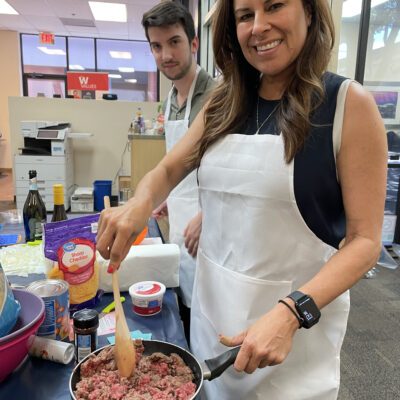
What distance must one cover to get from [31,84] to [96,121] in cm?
488

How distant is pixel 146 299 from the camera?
1041 mm

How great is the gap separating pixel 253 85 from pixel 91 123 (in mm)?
5020

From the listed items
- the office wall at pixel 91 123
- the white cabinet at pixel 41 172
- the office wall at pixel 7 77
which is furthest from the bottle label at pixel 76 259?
the office wall at pixel 7 77

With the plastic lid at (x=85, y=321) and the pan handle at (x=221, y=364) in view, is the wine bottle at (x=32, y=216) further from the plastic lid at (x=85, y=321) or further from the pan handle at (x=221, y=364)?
the pan handle at (x=221, y=364)

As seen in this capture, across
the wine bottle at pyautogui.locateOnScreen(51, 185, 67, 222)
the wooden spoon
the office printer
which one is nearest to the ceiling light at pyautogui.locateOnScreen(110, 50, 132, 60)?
the office printer

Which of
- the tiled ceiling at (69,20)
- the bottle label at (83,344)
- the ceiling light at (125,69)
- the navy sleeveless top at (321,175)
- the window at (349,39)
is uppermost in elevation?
the tiled ceiling at (69,20)

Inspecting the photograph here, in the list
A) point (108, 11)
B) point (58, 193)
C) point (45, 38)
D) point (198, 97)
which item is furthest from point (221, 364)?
point (45, 38)

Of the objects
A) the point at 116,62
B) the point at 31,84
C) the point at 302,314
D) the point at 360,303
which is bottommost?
the point at 360,303

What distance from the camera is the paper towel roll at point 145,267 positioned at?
3.80 ft

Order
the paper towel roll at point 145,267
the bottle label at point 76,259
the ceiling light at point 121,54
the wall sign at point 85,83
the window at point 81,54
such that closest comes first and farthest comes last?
the bottle label at point 76,259, the paper towel roll at point 145,267, the wall sign at point 85,83, the window at point 81,54, the ceiling light at point 121,54

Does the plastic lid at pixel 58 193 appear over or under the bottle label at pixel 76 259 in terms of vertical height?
over

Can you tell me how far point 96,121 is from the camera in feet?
18.6

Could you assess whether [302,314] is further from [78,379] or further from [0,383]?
[0,383]

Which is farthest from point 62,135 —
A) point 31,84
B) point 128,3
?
point 31,84
